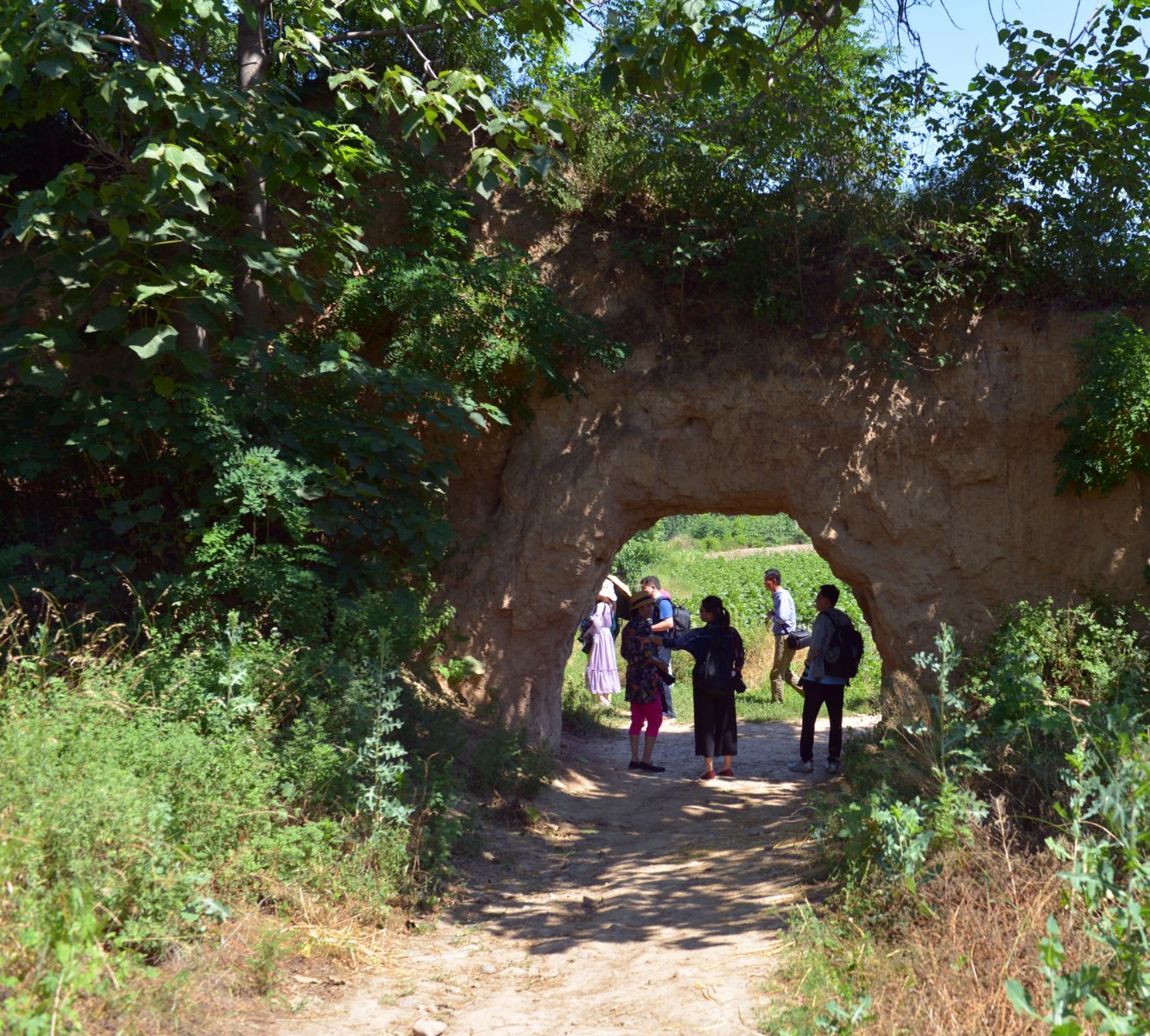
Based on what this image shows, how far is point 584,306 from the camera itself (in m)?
9.87

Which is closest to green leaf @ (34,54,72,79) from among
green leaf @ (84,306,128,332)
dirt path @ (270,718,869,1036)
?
green leaf @ (84,306,128,332)

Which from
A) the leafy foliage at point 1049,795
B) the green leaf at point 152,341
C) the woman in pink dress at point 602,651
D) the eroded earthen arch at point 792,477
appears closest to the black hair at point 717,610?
the eroded earthen arch at point 792,477

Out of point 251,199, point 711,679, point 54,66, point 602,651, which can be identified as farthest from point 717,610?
point 54,66

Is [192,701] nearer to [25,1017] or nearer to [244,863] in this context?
[244,863]

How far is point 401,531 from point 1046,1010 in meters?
4.95

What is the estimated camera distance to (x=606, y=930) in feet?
18.0

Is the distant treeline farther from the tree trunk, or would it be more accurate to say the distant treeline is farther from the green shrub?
the tree trunk

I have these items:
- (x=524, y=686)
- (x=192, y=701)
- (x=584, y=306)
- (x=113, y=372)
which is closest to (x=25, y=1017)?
(x=192, y=701)

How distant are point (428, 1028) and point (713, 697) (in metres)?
5.79

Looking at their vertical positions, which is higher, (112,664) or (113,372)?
(113,372)

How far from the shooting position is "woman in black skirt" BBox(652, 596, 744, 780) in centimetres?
958

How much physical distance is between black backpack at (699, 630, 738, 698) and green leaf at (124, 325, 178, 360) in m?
5.58

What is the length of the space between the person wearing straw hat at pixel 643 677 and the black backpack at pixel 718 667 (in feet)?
2.59

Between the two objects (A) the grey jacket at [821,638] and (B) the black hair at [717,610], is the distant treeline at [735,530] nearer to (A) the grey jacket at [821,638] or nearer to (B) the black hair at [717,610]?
(A) the grey jacket at [821,638]
